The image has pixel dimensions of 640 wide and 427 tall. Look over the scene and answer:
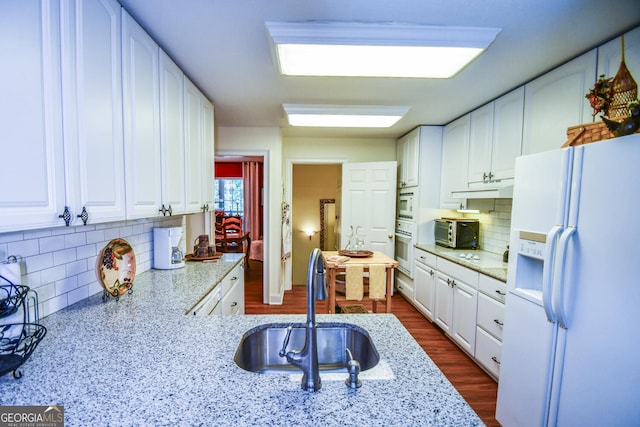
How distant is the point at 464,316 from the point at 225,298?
2.06 metres

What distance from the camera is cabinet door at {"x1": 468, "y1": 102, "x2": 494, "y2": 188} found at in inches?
100

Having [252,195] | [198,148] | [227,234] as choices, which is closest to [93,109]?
[198,148]

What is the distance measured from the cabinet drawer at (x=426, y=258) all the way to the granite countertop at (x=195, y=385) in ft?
6.69

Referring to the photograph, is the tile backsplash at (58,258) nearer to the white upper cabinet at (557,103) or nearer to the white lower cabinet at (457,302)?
the white lower cabinet at (457,302)

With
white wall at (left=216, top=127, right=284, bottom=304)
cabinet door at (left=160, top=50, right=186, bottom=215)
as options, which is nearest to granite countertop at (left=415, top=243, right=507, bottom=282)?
white wall at (left=216, top=127, right=284, bottom=304)

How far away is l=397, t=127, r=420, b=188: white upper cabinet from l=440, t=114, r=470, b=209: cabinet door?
0.31 metres

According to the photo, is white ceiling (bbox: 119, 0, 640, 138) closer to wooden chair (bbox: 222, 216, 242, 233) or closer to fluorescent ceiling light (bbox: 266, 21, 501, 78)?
fluorescent ceiling light (bbox: 266, 21, 501, 78)

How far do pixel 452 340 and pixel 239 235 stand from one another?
14.0 ft

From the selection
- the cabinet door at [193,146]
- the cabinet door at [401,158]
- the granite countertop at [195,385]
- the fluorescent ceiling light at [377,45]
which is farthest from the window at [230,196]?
the granite countertop at [195,385]

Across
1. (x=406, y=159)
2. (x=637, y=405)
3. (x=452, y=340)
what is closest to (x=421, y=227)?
(x=406, y=159)

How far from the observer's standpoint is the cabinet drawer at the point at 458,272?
2297 millimetres

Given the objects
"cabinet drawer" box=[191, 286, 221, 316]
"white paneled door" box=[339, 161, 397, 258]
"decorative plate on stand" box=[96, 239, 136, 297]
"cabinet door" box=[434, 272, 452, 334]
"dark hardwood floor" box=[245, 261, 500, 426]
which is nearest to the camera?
"decorative plate on stand" box=[96, 239, 136, 297]

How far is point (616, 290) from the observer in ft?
3.47

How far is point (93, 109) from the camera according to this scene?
1.09m
